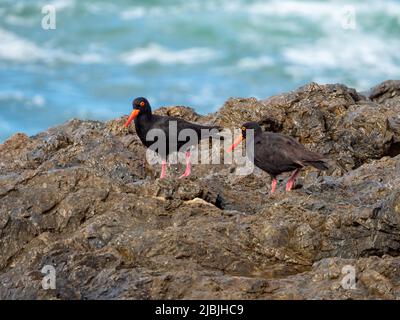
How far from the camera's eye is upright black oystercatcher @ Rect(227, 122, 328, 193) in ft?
43.8

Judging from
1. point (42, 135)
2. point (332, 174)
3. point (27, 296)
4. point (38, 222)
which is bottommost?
point (27, 296)

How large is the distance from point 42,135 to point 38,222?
271 inches

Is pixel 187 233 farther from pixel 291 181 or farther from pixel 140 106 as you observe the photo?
pixel 140 106

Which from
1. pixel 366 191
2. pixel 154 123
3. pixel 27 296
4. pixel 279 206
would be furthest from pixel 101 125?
pixel 27 296

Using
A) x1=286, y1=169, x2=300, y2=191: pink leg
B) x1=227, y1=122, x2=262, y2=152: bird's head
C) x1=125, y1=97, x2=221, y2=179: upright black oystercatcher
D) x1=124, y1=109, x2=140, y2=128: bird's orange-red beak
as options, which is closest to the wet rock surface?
x1=286, y1=169, x2=300, y2=191: pink leg

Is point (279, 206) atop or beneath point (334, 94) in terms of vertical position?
beneath

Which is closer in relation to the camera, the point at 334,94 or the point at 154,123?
the point at 154,123

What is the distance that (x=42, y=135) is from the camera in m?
17.0

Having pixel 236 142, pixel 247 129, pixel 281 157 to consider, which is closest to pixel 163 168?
pixel 236 142

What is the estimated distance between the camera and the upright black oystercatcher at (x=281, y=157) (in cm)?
1336

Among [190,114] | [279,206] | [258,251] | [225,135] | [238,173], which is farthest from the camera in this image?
[190,114]

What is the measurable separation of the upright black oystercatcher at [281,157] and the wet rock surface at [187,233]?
300 mm

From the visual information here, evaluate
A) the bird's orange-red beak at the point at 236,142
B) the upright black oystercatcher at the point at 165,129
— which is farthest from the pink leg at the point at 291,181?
the upright black oystercatcher at the point at 165,129

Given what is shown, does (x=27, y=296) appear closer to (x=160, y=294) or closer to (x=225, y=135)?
(x=160, y=294)
